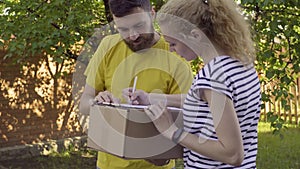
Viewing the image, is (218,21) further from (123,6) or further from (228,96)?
(123,6)

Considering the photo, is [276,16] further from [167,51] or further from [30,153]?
[30,153]

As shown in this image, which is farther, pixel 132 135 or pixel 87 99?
pixel 87 99

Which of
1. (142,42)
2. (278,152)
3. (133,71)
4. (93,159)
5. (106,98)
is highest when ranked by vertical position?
(142,42)

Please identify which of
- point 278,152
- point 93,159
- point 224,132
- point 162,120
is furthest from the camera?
point 278,152

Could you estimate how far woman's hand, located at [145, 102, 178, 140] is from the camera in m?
1.72

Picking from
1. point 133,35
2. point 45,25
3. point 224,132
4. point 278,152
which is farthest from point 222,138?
point 278,152

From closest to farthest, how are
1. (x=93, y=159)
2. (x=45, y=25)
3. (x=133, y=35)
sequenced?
(x=133, y=35) < (x=45, y=25) < (x=93, y=159)

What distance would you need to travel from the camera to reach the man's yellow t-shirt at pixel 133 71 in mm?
2242

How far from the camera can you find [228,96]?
5.20 ft

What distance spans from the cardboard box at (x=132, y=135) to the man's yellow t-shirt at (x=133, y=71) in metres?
0.37

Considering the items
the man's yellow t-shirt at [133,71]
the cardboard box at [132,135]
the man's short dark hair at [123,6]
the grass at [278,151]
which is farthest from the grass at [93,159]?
the cardboard box at [132,135]

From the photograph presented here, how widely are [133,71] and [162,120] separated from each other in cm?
60

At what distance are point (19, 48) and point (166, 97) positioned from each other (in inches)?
134

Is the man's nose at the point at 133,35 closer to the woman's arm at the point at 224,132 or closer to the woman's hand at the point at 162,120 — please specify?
the woman's hand at the point at 162,120
